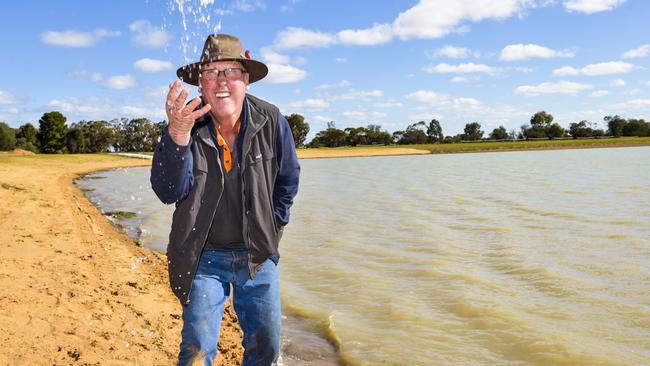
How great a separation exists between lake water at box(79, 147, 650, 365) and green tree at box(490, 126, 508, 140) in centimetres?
14022

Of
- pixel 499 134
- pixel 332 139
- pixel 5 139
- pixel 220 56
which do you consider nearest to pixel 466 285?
pixel 220 56

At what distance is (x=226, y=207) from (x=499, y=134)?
156868 mm

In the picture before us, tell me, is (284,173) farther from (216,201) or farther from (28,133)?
(28,133)

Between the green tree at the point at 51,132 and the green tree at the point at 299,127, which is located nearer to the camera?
the green tree at the point at 51,132

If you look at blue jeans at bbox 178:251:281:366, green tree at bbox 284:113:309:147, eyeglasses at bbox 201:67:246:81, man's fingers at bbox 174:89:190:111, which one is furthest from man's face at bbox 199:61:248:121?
green tree at bbox 284:113:309:147

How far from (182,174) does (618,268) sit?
9.01 meters

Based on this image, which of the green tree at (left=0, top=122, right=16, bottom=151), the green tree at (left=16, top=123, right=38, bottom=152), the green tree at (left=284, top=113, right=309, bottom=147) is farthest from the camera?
the green tree at (left=284, top=113, right=309, bottom=147)

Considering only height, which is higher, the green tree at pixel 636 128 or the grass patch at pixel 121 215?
the green tree at pixel 636 128

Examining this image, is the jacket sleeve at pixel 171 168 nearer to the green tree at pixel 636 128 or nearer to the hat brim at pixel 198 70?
the hat brim at pixel 198 70

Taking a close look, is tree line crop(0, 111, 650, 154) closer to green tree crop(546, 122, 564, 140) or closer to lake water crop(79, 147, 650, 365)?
green tree crop(546, 122, 564, 140)

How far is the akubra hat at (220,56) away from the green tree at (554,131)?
16201 centimetres

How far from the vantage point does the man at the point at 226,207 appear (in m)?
3.27

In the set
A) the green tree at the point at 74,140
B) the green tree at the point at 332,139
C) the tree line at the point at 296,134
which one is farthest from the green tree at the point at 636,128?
the green tree at the point at 74,140

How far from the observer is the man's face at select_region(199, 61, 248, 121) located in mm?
3402
